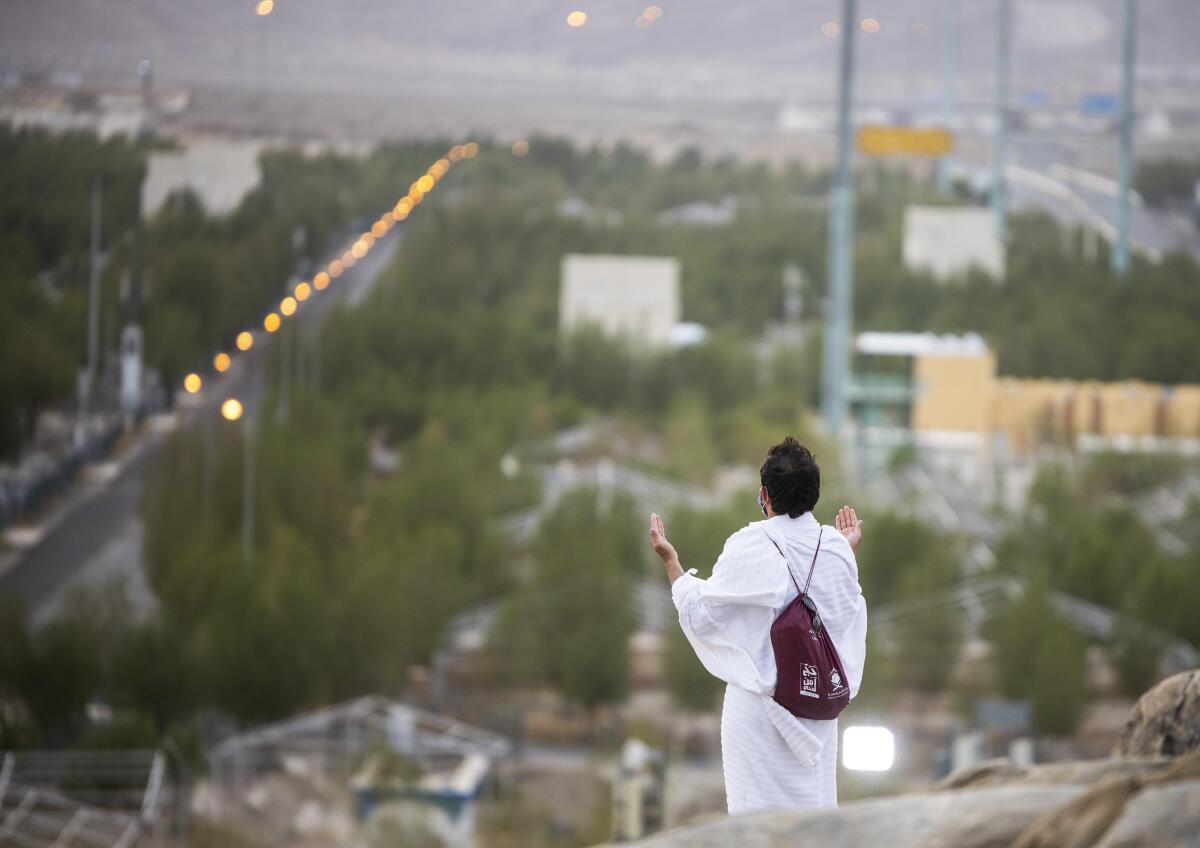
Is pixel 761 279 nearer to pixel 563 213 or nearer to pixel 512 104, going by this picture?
pixel 563 213

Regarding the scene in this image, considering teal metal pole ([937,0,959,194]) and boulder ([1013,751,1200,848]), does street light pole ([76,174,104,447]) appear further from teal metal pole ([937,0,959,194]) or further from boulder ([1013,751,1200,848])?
boulder ([1013,751,1200,848])

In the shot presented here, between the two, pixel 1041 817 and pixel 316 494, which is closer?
pixel 1041 817

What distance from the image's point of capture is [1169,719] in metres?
4.12

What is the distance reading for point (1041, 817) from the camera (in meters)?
2.76

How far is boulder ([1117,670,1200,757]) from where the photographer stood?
4078 mm

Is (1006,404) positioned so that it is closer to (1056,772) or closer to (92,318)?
(92,318)

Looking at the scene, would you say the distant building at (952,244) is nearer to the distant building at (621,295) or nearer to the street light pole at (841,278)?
the distant building at (621,295)

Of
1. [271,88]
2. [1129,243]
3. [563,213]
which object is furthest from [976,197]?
[271,88]

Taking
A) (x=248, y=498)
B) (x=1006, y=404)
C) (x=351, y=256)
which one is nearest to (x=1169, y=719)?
(x=248, y=498)

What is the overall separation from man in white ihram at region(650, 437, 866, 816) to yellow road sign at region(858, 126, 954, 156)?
3685 centimetres

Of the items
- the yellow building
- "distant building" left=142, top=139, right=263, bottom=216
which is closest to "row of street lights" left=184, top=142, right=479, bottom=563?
"distant building" left=142, top=139, right=263, bottom=216

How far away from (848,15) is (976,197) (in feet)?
85.1

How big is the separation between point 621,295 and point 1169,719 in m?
34.9

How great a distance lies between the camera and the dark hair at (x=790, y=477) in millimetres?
3100
